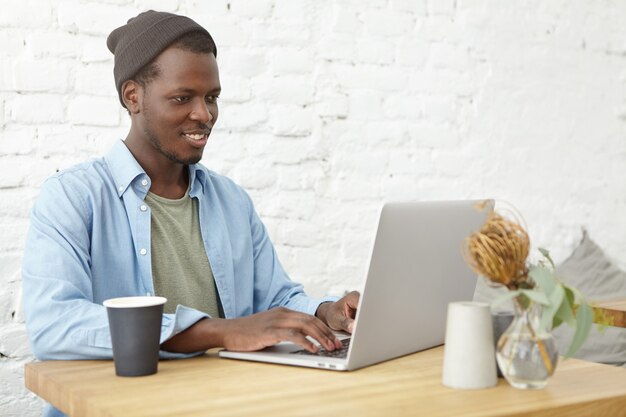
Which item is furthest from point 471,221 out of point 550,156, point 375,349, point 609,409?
point 550,156

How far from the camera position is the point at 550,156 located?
325cm

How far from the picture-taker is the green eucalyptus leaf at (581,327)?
1.22m

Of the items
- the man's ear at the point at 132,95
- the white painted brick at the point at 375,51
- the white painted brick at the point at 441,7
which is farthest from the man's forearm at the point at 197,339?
the white painted brick at the point at 441,7

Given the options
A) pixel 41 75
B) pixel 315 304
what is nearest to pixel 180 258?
pixel 315 304

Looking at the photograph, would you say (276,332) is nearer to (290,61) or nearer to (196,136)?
(196,136)

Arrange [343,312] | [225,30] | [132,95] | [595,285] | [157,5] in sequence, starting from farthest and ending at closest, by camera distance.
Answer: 1. [595,285]
2. [225,30]
3. [157,5]
4. [132,95]
5. [343,312]

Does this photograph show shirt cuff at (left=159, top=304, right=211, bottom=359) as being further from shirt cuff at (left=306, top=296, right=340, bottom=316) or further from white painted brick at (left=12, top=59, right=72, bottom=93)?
white painted brick at (left=12, top=59, right=72, bottom=93)

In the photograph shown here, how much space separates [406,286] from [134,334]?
0.42 m

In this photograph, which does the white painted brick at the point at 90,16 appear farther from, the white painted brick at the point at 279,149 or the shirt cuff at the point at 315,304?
the shirt cuff at the point at 315,304

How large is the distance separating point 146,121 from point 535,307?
100 cm

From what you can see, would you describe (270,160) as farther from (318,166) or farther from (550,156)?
(550,156)

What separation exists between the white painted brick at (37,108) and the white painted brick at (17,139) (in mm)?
21

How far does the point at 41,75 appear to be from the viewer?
234cm

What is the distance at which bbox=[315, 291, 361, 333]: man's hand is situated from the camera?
1684 millimetres
